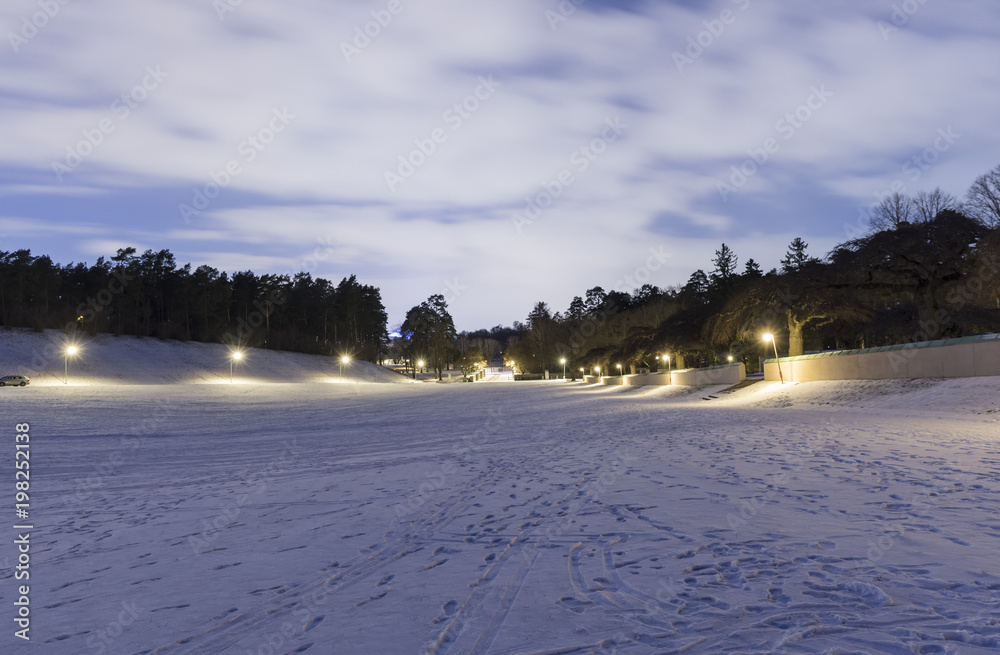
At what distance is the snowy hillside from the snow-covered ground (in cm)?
5510

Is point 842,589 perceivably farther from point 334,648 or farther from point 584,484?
point 584,484

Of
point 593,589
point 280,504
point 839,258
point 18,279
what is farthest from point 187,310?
point 593,589

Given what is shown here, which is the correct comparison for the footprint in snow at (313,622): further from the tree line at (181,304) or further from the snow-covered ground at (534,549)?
the tree line at (181,304)

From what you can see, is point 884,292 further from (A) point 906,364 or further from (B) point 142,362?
(B) point 142,362

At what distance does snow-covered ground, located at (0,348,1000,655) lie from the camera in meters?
4.02

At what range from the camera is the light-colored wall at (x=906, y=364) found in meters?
20.0

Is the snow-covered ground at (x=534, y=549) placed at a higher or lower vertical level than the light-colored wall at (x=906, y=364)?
lower

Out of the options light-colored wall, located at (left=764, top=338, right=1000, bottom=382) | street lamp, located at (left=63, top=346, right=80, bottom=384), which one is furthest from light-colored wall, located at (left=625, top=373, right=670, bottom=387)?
street lamp, located at (left=63, top=346, right=80, bottom=384)

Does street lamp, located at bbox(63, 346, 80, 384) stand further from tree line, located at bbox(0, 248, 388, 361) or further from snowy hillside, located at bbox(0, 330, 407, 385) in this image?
tree line, located at bbox(0, 248, 388, 361)

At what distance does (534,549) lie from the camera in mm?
5875

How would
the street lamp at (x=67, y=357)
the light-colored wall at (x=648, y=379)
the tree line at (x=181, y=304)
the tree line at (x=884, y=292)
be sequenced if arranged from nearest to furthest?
the tree line at (x=884, y=292), the light-colored wall at (x=648, y=379), the street lamp at (x=67, y=357), the tree line at (x=181, y=304)

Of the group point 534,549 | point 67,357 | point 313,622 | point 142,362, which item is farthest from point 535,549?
point 142,362

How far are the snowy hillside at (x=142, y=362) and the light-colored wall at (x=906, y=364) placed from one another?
57.0 metres

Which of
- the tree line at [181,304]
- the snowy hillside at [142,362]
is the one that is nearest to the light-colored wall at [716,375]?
the snowy hillside at [142,362]
